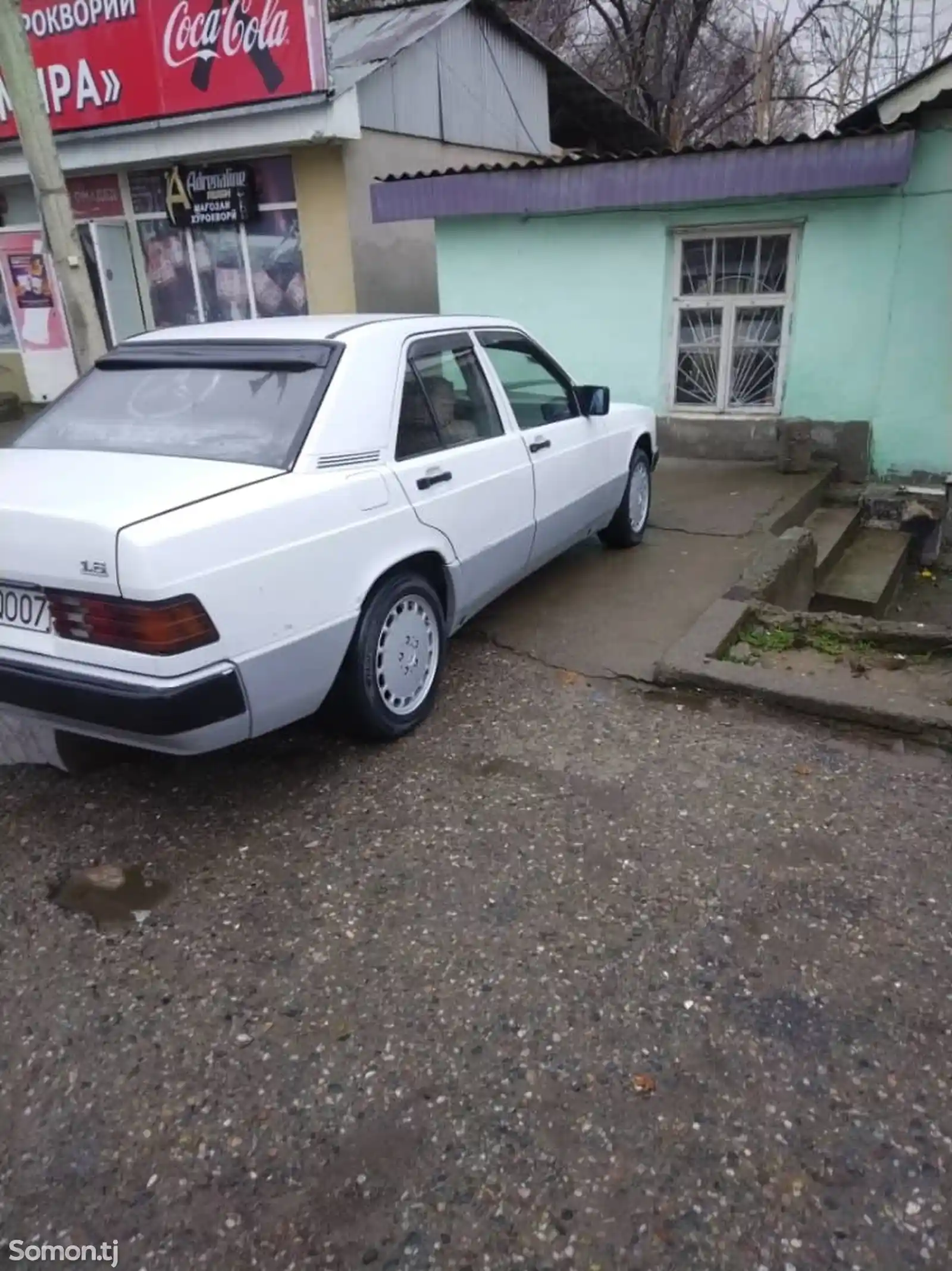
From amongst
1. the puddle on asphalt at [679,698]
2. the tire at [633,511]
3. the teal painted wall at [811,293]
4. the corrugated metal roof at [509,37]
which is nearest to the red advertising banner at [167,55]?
the corrugated metal roof at [509,37]

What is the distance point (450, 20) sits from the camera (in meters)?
11.6

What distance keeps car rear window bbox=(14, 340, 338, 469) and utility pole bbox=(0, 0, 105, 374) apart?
3.36 m

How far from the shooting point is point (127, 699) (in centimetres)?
280

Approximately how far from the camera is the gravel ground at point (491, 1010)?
1.99 metres

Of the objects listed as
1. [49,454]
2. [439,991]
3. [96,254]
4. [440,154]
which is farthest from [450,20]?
[439,991]

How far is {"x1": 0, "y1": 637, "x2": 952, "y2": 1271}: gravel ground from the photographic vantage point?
199 centimetres

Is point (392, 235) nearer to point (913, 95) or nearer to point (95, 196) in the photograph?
point (95, 196)

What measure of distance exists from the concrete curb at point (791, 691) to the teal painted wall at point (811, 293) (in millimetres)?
4286

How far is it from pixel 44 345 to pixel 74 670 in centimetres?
1263

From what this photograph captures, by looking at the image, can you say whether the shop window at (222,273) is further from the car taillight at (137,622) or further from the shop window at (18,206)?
the car taillight at (137,622)

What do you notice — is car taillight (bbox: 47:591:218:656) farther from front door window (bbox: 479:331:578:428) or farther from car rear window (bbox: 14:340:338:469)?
front door window (bbox: 479:331:578:428)

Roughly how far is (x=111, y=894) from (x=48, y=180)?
6423 millimetres

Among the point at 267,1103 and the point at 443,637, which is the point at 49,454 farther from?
the point at 267,1103

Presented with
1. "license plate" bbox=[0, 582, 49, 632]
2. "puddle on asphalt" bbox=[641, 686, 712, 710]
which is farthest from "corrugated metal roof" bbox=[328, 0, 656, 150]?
"license plate" bbox=[0, 582, 49, 632]
